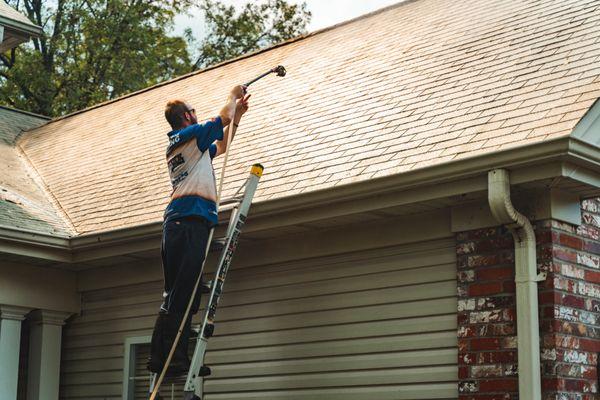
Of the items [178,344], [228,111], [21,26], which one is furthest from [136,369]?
[21,26]

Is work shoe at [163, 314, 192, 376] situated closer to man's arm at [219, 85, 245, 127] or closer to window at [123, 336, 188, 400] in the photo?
man's arm at [219, 85, 245, 127]

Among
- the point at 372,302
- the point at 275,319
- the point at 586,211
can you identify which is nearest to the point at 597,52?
the point at 586,211

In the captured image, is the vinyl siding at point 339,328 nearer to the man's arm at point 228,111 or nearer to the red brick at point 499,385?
the red brick at point 499,385

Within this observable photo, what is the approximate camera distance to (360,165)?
24.6 feet

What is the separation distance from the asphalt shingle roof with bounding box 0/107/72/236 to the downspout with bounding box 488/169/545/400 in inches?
179

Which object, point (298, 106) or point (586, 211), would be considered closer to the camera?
point (586, 211)

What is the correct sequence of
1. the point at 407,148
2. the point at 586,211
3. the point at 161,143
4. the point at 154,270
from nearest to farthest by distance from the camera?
the point at 586,211
the point at 407,148
the point at 154,270
the point at 161,143

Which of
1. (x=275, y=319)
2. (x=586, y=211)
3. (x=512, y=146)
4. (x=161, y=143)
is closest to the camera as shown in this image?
(x=512, y=146)

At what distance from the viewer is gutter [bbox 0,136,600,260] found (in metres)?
6.04

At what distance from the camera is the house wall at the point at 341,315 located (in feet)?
23.0

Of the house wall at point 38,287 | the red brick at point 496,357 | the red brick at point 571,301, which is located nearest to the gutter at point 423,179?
the red brick at point 571,301

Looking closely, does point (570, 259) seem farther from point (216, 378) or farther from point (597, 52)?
point (216, 378)

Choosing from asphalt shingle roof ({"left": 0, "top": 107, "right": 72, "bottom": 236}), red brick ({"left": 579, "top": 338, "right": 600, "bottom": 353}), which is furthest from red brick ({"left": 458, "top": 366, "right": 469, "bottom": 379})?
asphalt shingle roof ({"left": 0, "top": 107, "right": 72, "bottom": 236})

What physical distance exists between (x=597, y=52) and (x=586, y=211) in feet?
3.93
